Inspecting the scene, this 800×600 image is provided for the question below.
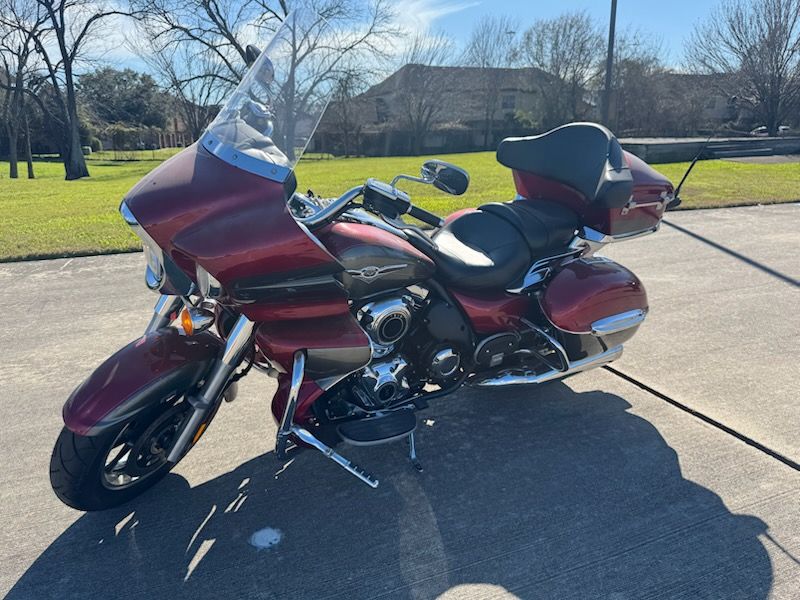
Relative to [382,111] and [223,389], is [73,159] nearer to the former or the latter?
[382,111]

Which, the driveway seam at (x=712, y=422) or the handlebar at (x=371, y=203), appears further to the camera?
the driveway seam at (x=712, y=422)

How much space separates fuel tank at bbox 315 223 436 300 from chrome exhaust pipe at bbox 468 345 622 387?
0.81 m

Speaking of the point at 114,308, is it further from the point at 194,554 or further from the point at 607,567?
the point at 607,567

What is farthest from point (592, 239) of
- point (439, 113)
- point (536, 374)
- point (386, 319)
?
point (439, 113)

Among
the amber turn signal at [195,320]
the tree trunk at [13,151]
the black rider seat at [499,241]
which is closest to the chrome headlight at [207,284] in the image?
the amber turn signal at [195,320]

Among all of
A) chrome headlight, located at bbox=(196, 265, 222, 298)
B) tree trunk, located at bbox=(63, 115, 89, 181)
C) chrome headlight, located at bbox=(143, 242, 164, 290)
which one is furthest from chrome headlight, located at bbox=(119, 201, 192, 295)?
tree trunk, located at bbox=(63, 115, 89, 181)

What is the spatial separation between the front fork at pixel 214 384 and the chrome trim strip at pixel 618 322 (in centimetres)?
185

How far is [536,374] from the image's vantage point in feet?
10.7

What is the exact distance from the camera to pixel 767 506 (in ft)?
8.79

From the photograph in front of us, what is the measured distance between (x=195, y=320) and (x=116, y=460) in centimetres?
72

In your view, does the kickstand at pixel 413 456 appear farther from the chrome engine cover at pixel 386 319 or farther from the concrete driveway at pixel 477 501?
the chrome engine cover at pixel 386 319

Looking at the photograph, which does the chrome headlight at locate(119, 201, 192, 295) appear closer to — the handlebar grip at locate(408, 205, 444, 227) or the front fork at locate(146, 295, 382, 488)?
the front fork at locate(146, 295, 382, 488)

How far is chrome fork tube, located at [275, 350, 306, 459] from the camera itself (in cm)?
244

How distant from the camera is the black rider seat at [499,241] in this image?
2973mm
